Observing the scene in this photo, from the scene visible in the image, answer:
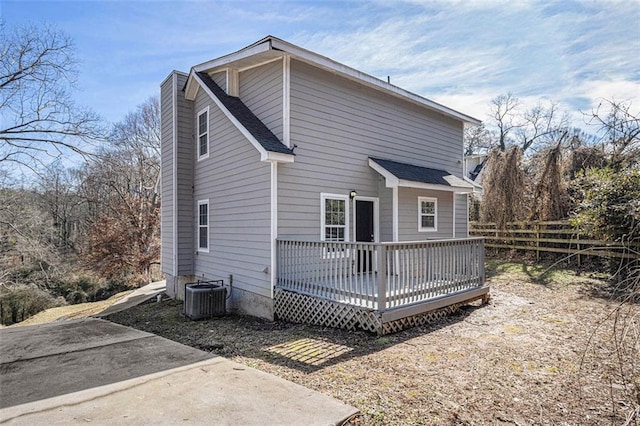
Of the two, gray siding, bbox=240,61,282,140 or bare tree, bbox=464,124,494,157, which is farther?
bare tree, bbox=464,124,494,157

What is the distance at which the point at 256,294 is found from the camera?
799cm

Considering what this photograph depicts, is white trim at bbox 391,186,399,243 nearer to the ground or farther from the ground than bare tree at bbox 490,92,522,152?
nearer to the ground

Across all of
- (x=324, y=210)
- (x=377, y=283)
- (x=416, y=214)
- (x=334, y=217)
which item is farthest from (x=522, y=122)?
(x=377, y=283)

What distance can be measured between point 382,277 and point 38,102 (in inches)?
575

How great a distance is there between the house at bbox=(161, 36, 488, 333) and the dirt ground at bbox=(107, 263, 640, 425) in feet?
2.11

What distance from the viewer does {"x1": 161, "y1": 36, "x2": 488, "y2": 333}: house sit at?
6694 mm

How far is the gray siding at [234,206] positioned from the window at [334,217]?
149 cm

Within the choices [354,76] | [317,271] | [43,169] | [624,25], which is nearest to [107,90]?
[43,169]

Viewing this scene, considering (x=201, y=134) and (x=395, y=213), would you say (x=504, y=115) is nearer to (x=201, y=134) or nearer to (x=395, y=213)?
(x=395, y=213)

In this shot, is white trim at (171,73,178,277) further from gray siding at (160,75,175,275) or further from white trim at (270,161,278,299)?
white trim at (270,161,278,299)

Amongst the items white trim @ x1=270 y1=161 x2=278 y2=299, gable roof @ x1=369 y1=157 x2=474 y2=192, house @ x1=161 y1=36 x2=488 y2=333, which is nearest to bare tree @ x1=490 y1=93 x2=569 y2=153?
gable roof @ x1=369 y1=157 x2=474 y2=192

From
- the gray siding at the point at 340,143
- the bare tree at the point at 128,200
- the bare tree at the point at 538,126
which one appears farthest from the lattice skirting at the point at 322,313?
the bare tree at the point at 538,126

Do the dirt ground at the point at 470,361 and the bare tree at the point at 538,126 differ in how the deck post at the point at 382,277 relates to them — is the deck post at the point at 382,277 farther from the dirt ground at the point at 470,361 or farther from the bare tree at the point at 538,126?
the bare tree at the point at 538,126

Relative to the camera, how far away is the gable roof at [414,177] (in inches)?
346
